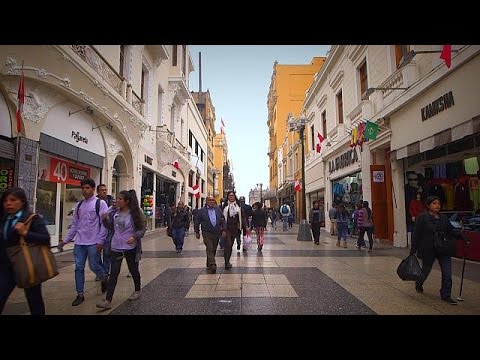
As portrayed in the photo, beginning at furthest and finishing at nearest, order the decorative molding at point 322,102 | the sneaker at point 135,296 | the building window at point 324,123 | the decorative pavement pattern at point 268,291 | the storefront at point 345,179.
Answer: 1. the building window at point 324,123
2. the decorative molding at point 322,102
3. the storefront at point 345,179
4. the sneaker at point 135,296
5. the decorative pavement pattern at point 268,291

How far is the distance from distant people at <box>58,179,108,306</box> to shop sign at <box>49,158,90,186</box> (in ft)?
19.4

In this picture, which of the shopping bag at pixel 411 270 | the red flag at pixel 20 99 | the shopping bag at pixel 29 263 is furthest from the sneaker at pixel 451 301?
the red flag at pixel 20 99

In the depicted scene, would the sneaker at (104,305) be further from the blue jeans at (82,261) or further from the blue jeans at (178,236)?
the blue jeans at (178,236)

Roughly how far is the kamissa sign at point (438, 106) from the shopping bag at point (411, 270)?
5.01 meters

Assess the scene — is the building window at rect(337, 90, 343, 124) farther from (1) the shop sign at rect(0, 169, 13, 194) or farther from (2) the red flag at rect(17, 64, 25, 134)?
(1) the shop sign at rect(0, 169, 13, 194)

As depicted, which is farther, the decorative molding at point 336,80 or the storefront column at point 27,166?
the decorative molding at point 336,80

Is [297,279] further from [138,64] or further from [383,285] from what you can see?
[138,64]

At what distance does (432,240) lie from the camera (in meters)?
5.03

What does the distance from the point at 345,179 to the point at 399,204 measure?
567 centimetres

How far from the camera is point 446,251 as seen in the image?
193 inches

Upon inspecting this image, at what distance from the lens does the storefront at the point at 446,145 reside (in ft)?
25.0

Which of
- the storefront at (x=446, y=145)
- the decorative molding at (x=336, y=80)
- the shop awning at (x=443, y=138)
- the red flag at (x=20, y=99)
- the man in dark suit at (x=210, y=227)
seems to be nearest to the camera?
the man in dark suit at (x=210, y=227)
